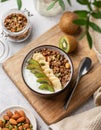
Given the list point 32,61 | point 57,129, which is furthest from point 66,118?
point 32,61

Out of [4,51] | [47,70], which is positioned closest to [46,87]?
[47,70]

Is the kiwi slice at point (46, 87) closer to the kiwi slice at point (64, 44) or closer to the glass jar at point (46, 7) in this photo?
the kiwi slice at point (64, 44)

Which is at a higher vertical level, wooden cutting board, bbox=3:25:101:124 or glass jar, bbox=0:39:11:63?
glass jar, bbox=0:39:11:63

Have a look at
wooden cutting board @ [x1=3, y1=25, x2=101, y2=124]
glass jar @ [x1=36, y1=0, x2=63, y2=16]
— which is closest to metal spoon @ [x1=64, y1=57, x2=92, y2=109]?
wooden cutting board @ [x1=3, y1=25, x2=101, y2=124]

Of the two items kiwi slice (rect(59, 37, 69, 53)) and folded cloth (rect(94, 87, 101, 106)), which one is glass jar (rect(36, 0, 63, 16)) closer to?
kiwi slice (rect(59, 37, 69, 53))

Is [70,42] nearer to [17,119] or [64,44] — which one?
[64,44]

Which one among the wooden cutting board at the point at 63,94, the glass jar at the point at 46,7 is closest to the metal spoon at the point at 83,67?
the wooden cutting board at the point at 63,94
